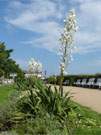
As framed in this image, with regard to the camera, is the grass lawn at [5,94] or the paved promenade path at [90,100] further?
the paved promenade path at [90,100]

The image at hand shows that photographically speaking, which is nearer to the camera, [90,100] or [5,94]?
[90,100]

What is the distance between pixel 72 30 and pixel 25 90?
8.75ft

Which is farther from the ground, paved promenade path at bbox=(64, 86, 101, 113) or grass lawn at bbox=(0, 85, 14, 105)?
grass lawn at bbox=(0, 85, 14, 105)

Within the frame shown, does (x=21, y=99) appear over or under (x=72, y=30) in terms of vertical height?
under

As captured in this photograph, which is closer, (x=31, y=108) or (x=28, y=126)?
(x=28, y=126)

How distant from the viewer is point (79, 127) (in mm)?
15711

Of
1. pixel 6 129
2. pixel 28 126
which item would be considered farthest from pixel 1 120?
pixel 28 126

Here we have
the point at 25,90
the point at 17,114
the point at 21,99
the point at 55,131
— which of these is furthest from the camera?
the point at 25,90

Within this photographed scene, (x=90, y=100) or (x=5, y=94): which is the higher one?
(x=5, y=94)

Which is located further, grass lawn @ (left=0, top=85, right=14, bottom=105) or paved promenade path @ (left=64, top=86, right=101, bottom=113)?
paved promenade path @ (left=64, top=86, right=101, bottom=113)

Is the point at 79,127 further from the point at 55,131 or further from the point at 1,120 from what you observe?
the point at 55,131

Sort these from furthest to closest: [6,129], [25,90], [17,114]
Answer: [25,90]
[17,114]
[6,129]

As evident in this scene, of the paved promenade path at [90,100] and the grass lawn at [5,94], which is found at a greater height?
the grass lawn at [5,94]

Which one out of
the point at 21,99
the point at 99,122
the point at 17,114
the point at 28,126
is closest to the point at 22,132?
the point at 28,126
